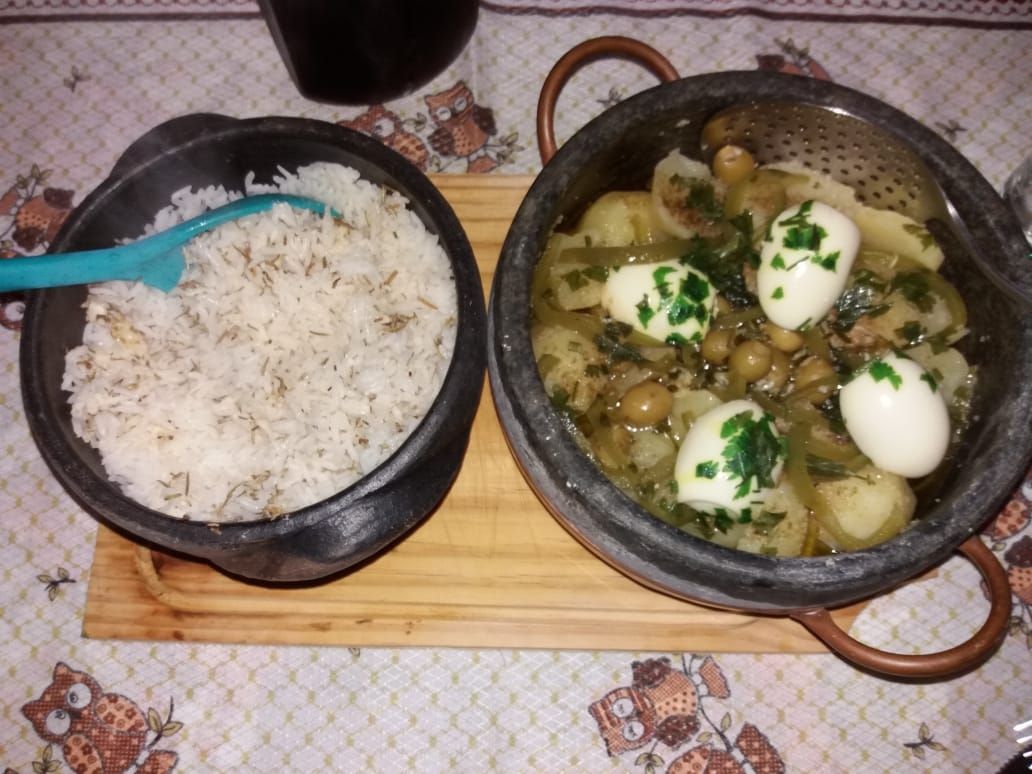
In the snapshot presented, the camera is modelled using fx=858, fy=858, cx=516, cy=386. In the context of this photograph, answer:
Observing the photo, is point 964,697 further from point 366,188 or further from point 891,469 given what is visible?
point 366,188

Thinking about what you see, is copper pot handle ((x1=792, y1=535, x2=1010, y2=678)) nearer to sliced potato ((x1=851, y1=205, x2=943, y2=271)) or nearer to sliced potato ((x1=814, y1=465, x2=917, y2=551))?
sliced potato ((x1=814, y1=465, x2=917, y2=551))

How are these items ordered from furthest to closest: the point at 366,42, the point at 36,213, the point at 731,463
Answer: the point at 36,213 → the point at 366,42 → the point at 731,463

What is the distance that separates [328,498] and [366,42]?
38.0 inches

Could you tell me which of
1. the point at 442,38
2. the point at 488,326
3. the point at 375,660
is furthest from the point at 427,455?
the point at 442,38

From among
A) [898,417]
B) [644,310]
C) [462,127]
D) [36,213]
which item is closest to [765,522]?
[898,417]

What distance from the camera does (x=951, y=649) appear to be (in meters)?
1.26

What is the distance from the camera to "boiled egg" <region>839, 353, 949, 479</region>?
1.33 m

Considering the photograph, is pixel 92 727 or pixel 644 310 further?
pixel 92 727

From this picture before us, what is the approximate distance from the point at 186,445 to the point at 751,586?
0.97 metres

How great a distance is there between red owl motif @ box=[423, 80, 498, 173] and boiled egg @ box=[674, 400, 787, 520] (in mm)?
868

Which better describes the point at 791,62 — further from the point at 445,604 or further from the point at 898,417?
the point at 445,604

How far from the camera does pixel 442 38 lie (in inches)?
73.7

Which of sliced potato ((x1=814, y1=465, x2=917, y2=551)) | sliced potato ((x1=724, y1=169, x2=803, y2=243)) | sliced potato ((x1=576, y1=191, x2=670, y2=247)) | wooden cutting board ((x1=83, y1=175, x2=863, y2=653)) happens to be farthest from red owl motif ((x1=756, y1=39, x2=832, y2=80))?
wooden cutting board ((x1=83, y1=175, x2=863, y2=653))

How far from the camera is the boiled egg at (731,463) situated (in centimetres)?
126
